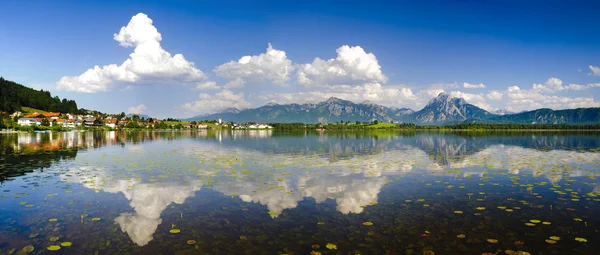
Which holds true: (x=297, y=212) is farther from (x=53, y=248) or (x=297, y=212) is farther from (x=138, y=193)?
(x=138, y=193)

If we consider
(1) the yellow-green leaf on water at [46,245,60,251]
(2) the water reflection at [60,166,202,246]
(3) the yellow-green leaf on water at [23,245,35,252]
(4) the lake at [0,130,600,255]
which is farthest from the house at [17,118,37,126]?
(1) the yellow-green leaf on water at [46,245,60,251]

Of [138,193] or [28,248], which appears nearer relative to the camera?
[28,248]

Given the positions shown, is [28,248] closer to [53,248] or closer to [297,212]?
[53,248]

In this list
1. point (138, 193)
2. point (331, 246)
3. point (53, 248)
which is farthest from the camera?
point (138, 193)

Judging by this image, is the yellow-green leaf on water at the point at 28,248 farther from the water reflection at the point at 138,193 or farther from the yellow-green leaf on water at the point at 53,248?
the water reflection at the point at 138,193

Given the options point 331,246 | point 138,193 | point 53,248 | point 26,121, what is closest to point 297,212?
point 331,246

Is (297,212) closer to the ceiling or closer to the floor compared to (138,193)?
closer to the floor

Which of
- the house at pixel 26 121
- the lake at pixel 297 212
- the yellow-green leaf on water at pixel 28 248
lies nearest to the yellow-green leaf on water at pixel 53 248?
the lake at pixel 297 212

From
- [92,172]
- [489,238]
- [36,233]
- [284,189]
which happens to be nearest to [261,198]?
[284,189]

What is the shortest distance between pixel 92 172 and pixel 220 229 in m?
21.1

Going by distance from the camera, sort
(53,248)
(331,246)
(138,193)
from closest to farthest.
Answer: (53,248), (331,246), (138,193)

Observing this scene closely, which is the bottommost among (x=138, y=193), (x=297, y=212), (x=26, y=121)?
(x=297, y=212)

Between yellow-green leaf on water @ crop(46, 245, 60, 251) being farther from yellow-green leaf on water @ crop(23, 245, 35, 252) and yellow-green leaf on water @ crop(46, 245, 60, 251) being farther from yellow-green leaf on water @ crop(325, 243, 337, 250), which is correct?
yellow-green leaf on water @ crop(325, 243, 337, 250)

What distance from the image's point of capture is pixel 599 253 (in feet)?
Answer: 37.0
